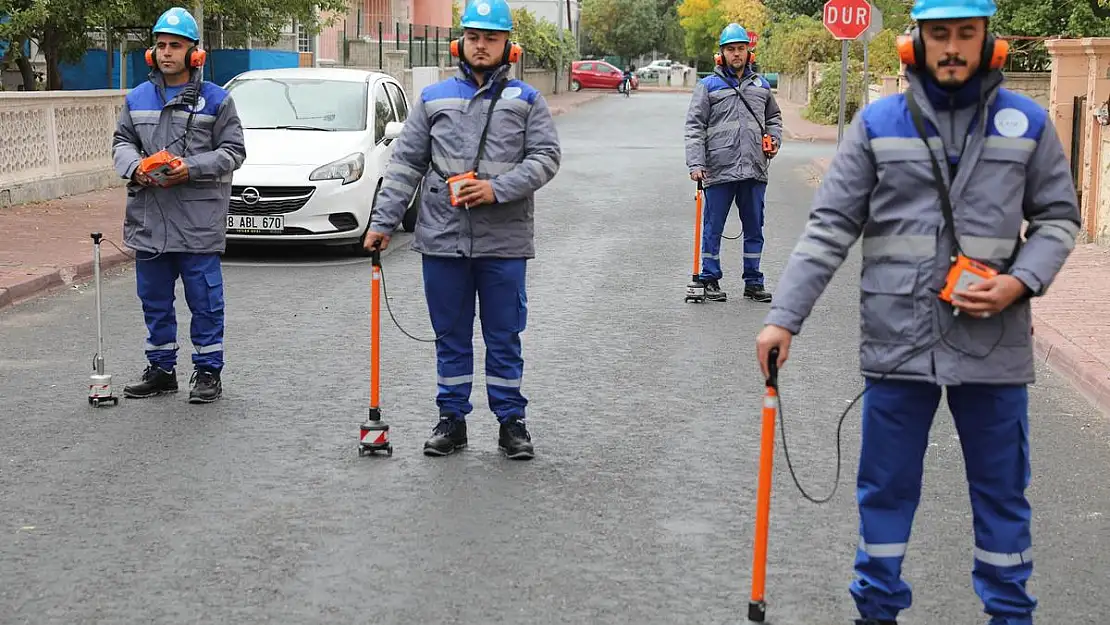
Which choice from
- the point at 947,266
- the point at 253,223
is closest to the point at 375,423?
the point at 947,266

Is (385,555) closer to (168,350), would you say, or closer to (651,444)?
(651,444)

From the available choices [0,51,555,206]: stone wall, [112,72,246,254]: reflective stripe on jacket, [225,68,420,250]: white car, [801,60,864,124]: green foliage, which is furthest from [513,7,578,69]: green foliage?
[112,72,246,254]: reflective stripe on jacket

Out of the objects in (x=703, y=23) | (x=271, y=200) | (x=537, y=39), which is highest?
(x=703, y=23)

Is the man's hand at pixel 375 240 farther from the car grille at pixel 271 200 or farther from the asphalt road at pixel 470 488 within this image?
the car grille at pixel 271 200

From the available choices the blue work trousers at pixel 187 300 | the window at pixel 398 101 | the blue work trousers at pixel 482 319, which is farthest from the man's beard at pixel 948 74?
the window at pixel 398 101

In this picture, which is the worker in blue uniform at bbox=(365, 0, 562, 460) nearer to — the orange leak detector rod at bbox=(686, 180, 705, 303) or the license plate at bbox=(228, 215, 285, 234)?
the orange leak detector rod at bbox=(686, 180, 705, 303)

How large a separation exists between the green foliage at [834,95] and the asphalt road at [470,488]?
104 feet

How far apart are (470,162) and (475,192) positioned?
8.0 inches

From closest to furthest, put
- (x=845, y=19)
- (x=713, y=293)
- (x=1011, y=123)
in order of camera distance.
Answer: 1. (x=1011, y=123)
2. (x=713, y=293)
3. (x=845, y=19)

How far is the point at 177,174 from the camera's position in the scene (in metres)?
7.99

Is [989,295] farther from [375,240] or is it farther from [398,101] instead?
[398,101]

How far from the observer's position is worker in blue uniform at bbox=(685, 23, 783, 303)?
1142cm

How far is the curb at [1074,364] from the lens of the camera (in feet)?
28.0

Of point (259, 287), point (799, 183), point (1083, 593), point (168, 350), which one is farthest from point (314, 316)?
point (799, 183)
